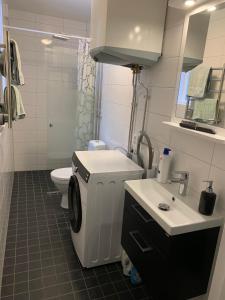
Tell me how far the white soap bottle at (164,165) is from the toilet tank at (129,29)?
0.74 metres

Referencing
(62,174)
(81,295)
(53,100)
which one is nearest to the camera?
(81,295)

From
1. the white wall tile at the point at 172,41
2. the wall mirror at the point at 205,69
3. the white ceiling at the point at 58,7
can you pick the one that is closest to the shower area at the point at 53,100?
the white ceiling at the point at 58,7

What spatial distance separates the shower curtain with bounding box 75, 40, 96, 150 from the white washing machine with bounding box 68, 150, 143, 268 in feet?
4.68

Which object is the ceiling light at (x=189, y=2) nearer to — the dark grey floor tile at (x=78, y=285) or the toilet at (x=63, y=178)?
the toilet at (x=63, y=178)

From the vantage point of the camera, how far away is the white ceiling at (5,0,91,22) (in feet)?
8.86

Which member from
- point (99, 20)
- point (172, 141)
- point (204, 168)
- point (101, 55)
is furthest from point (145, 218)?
point (99, 20)

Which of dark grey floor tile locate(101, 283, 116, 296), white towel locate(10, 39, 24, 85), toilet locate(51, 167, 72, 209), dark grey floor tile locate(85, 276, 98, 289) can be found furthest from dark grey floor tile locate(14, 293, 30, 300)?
white towel locate(10, 39, 24, 85)

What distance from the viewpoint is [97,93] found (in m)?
3.28

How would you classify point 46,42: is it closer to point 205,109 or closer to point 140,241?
point 205,109

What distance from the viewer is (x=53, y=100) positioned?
3.46m

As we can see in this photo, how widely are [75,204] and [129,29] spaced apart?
4.80 ft

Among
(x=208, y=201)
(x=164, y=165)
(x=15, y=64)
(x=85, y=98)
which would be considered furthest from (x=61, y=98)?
(x=208, y=201)

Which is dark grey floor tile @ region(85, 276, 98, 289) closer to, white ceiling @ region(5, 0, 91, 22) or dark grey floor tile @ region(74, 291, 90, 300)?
dark grey floor tile @ region(74, 291, 90, 300)

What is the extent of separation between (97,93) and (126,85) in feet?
3.16
